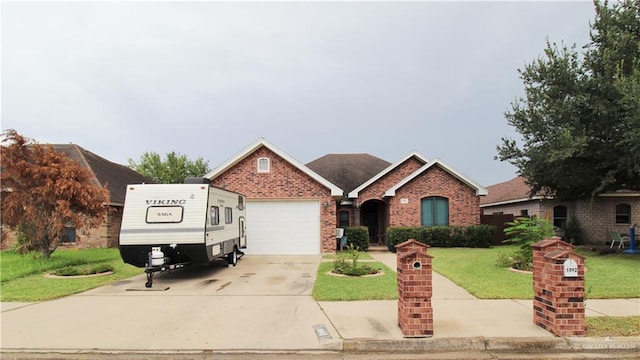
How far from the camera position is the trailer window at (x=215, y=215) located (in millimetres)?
11667

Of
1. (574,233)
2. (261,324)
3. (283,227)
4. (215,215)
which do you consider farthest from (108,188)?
(574,233)

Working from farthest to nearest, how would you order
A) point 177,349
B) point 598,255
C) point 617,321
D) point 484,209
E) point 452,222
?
point 484,209
point 452,222
point 598,255
point 617,321
point 177,349

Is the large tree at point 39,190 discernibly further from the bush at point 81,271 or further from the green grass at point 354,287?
the green grass at point 354,287

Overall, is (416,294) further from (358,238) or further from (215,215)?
(358,238)

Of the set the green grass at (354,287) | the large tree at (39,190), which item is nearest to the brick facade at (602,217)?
the green grass at (354,287)

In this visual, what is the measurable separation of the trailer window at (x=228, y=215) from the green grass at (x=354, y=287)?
12.1 feet

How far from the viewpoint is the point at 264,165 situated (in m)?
18.3

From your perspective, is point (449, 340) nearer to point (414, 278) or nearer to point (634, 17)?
point (414, 278)

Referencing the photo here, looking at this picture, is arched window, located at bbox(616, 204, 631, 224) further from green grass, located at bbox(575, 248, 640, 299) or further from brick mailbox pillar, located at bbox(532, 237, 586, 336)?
brick mailbox pillar, located at bbox(532, 237, 586, 336)

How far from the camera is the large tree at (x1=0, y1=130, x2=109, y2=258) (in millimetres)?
13398

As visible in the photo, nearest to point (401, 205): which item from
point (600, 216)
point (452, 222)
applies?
point (452, 222)

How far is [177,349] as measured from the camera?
5488 millimetres

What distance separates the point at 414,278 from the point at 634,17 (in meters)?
15.2

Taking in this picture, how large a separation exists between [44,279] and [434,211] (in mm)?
16619
